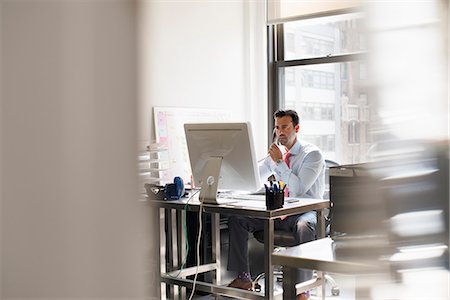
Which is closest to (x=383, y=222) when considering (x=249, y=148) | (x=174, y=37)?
(x=249, y=148)

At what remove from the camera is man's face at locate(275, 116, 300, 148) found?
322 cm

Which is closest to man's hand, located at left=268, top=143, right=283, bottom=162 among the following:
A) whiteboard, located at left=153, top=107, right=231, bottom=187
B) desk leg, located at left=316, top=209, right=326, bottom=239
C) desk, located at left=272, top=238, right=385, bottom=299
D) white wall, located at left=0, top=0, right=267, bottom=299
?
desk leg, located at left=316, top=209, right=326, bottom=239

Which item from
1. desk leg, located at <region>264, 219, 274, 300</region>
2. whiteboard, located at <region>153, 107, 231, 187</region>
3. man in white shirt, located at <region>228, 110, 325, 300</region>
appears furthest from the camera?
whiteboard, located at <region>153, 107, 231, 187</region>

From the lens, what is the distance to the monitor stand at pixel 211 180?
2672mm

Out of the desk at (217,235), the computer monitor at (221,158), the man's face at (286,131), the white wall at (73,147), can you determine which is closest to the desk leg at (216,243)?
the desk at (217,235)

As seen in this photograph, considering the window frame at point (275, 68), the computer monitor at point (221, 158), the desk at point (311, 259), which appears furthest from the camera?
the window frame at point (275, 68)

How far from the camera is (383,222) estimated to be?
2.95 feet

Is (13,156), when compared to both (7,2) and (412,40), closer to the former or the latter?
(7,2)

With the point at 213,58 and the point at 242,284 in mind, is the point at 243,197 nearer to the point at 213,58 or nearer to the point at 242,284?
the point at 242,284

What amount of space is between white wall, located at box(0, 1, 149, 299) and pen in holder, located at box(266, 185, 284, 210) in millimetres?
1758

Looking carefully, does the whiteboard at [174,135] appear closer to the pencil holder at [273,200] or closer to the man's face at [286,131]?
the man's face at [286,131]

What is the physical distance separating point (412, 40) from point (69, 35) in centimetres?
54

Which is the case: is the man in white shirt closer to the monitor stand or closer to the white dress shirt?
the white dress shirt

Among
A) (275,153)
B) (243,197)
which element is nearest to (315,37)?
(275,153)
